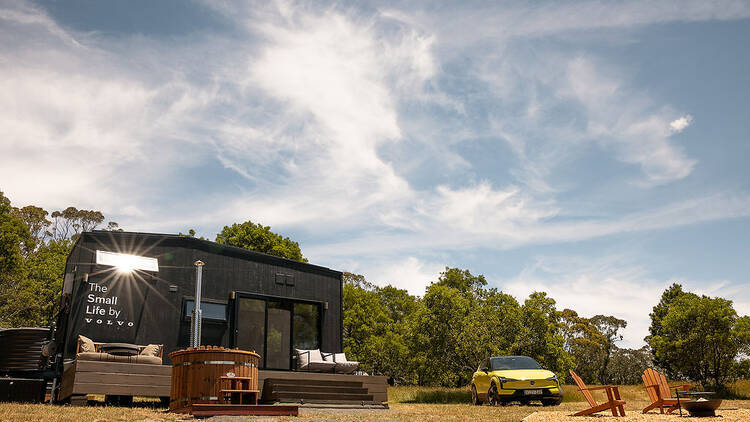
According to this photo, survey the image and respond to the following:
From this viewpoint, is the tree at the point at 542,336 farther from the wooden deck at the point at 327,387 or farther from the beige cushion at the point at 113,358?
the beige cushion at the point at 113,358

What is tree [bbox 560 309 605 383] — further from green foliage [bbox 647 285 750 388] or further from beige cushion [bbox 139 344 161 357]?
beige cushion [bbox 139 344 161 357]

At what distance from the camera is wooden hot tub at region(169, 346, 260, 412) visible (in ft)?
27.3

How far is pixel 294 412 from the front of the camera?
866 cm

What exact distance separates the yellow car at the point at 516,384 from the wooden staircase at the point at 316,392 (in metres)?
3.06

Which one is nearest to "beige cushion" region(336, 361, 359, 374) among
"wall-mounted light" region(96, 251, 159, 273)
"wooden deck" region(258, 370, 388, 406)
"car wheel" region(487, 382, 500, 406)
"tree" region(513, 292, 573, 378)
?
"wooden deck" region(258, 370, 388, 406)

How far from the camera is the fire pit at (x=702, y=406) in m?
9.20

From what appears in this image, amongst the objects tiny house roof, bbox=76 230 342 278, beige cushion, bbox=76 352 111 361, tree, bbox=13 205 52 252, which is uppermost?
tree, bbox=13 205 52 252

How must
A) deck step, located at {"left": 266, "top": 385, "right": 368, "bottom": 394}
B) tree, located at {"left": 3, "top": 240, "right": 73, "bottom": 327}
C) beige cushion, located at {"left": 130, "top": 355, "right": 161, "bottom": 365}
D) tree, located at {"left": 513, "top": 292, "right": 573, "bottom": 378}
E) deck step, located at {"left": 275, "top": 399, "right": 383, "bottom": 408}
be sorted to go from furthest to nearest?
tree, located at {"left": 3, "top": 240, "right": 73, "bottom": 327} < tree, located at {"left": 513, "top": 292, "right": 573, "bottom": 378} < deck step, located at {"left": 266, "top": 385, "right": 368, "bottom": 394} < deck step, located at {"left": 275, "top": 399, "right": 383, "bottom": 408} < beige cushion, located at {"left": 130, "top": 355, "right": 161, "bottom": 365}

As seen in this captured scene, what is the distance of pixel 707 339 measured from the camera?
79.9 feet

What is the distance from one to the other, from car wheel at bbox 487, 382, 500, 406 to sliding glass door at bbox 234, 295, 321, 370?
5.47m

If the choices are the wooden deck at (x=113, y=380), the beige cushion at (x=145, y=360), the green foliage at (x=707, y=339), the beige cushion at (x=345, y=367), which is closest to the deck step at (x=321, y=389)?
the beige cushion at (x=345, y=367)

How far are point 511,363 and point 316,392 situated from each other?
528 cm

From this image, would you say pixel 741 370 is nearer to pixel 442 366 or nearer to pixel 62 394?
pixel 442 366

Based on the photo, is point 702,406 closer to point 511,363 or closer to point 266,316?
point 511,363
